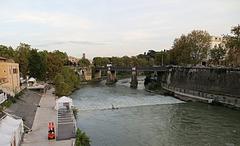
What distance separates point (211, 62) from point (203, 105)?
104 ft

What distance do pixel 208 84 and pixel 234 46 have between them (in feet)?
27.0

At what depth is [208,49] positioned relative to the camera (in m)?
73.6

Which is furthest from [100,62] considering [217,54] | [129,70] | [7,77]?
[7,77]

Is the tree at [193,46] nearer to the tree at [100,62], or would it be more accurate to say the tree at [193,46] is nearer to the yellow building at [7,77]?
the yellow building at [7,77]

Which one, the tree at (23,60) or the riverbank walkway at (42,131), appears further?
the tree at (23,60)

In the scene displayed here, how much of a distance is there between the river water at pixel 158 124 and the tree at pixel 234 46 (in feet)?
49.2

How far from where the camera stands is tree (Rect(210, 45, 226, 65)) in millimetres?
68688

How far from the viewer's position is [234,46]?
5491 centimetres

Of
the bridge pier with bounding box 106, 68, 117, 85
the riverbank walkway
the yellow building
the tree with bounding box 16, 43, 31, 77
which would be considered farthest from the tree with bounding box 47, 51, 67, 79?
the riverbank walkway

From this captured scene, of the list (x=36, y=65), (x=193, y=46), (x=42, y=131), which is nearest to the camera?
(x=42, y=131)

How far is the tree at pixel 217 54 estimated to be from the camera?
6869cm

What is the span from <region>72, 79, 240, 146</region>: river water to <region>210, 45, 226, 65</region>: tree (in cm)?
2689

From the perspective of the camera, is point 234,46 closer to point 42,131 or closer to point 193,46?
point 193,46

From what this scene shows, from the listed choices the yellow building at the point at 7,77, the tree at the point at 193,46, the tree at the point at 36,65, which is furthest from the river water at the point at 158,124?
the tree at the point at 193,46
